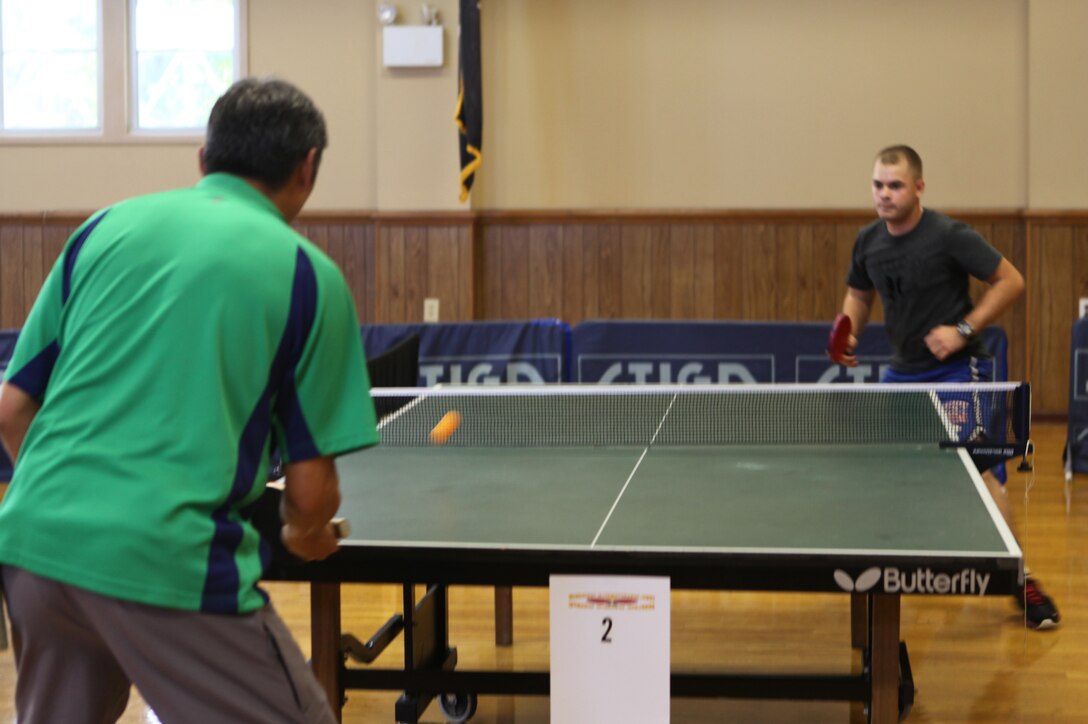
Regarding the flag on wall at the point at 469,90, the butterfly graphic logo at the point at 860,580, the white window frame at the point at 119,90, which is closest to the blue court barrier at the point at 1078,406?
the flag on wall at the point at 469,90

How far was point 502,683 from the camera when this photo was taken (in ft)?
11.8

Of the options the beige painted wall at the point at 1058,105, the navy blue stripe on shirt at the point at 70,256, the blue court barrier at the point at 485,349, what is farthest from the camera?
the beige painted wall at the point at 1058,105

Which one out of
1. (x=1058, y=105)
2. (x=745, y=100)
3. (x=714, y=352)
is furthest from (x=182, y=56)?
(x=1058, y=105)

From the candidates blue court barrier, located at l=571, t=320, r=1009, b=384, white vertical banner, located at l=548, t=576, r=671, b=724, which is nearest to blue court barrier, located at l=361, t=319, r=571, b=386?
blue court barrier, located at l=571, t=320, r=1009, b=384

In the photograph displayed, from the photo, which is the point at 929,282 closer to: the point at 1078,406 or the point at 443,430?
the point at 443,430

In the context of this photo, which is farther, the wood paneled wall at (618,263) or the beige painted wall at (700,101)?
the wood paneled wall at (618,263)

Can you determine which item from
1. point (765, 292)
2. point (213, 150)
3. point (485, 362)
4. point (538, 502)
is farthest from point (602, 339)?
point (213, 150)

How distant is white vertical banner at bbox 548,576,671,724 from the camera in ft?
9.59

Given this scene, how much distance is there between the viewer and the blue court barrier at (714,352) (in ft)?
25.8

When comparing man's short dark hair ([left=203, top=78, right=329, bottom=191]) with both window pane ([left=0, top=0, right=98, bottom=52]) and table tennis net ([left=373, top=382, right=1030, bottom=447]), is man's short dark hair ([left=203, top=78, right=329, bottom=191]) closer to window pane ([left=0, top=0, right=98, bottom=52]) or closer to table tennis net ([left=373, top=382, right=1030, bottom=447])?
table tennis net ([left=373, top=382, right=1030, bottom=447])

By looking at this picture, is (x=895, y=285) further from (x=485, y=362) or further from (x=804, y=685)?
(x=485, y=362)

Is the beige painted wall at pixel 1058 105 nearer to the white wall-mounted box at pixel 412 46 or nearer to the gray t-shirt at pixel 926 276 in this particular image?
the white wall-mounted box at pixel 412 46

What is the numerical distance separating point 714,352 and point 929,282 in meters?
2.79

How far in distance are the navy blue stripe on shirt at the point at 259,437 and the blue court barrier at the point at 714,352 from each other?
5853mm
